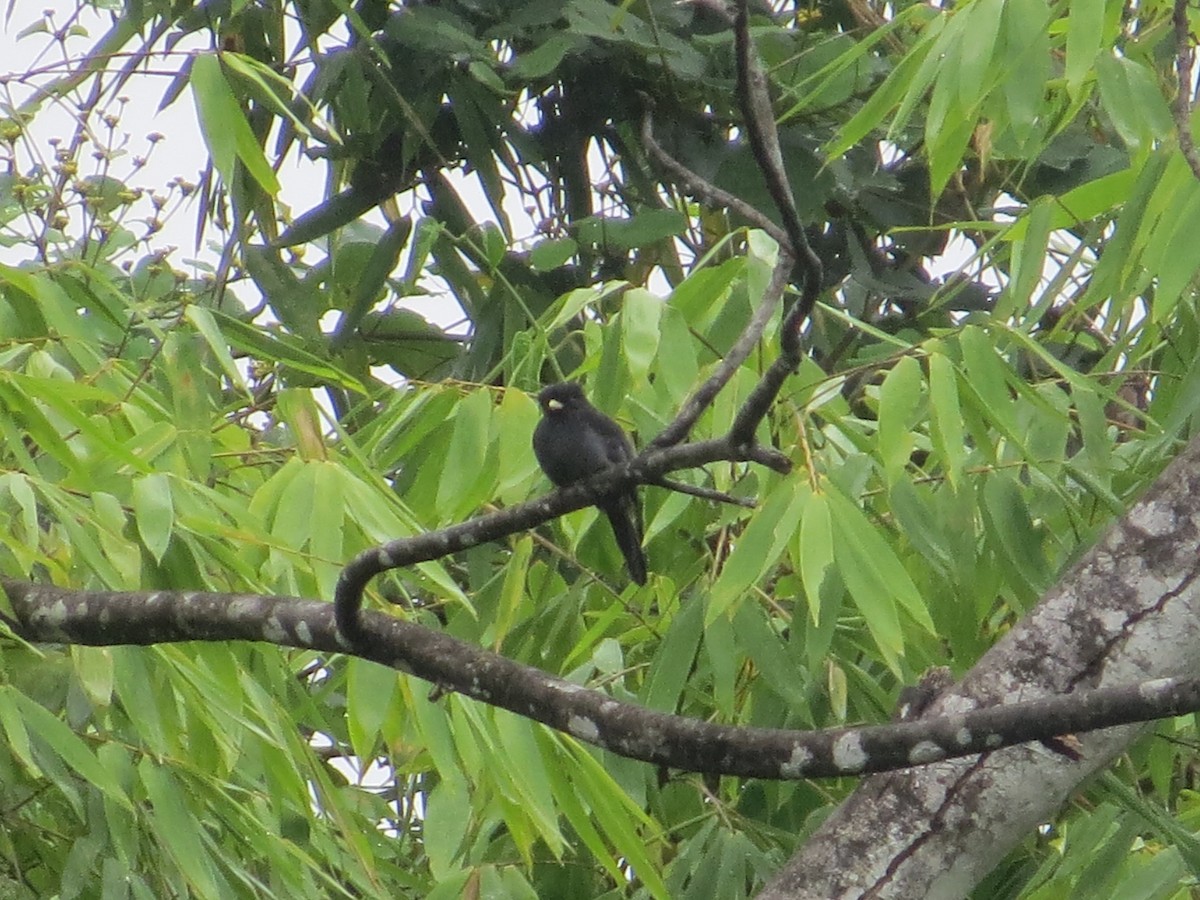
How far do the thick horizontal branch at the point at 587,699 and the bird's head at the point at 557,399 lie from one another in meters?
1.50

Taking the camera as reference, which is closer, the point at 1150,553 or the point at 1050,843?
the point at 1150,553

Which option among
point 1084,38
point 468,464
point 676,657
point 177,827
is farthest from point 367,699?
point 1084,38

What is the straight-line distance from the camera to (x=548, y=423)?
143 inches

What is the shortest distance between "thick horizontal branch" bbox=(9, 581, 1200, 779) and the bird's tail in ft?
3.63

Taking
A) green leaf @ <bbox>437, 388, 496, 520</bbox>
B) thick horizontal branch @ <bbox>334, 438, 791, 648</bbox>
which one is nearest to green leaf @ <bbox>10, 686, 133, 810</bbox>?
thick horizontal branch @ <bbox>334, 438, 791, 648</bbox>

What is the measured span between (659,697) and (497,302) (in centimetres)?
177

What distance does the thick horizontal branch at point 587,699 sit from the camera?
1565 mm

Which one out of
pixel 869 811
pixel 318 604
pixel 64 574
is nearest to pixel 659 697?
pixel 869 811

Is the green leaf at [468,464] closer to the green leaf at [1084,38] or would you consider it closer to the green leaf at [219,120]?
the green leaf at [219,120]

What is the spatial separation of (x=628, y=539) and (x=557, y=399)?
1.80 feet

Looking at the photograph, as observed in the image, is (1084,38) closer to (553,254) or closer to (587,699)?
(587,699)

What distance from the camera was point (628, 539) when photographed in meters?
3.12

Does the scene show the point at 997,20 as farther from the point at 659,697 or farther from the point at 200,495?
the point at 200,495

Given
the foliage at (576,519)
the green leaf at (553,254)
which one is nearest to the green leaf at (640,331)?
the foliage at (576,519)
